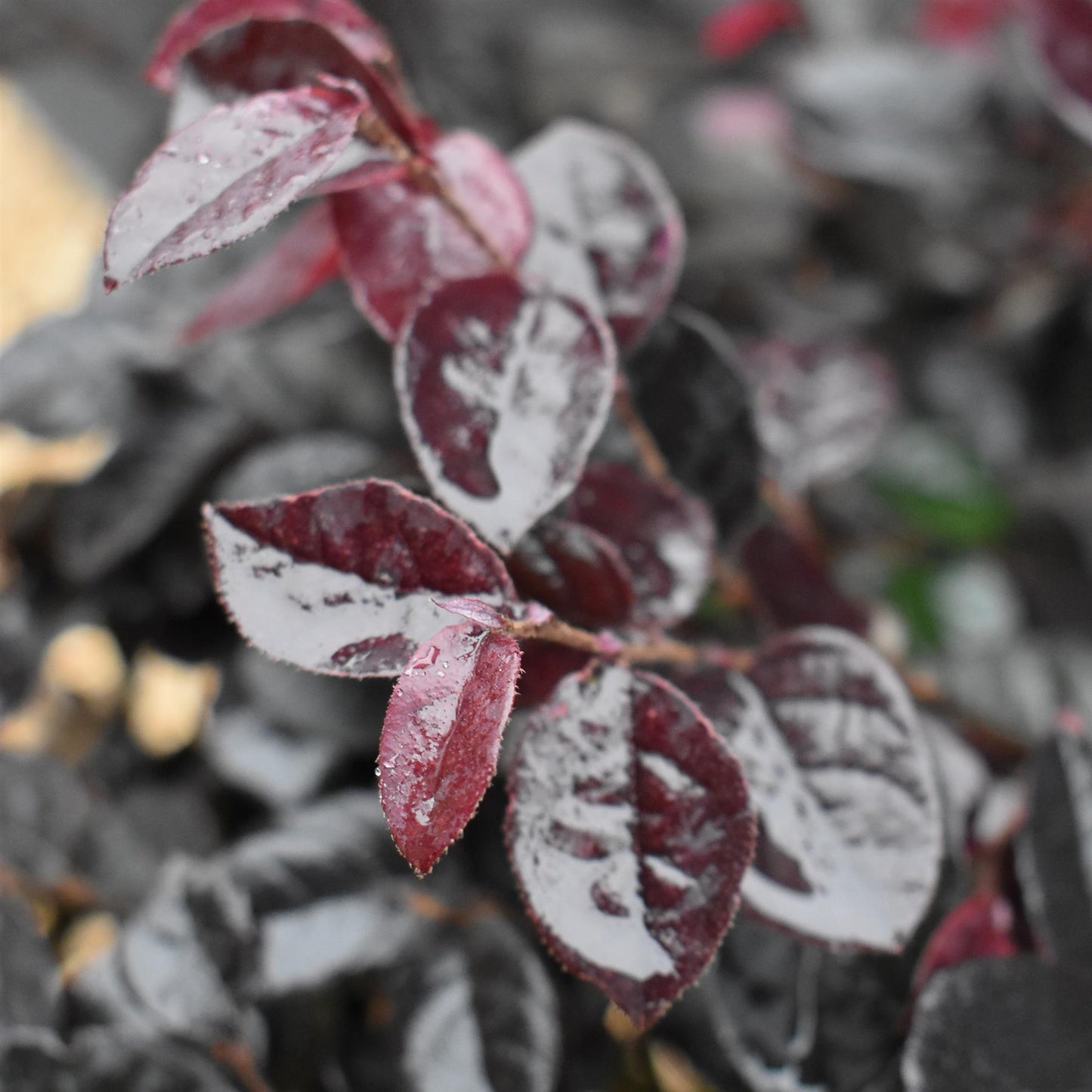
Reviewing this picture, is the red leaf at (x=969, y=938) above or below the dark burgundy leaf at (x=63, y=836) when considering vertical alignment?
below

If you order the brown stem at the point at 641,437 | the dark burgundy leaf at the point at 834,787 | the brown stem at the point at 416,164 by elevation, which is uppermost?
the brown stem at the point at 416,164

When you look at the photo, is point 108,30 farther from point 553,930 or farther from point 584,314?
point 553,930

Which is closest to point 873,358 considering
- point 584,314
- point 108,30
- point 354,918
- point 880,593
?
point 880,593

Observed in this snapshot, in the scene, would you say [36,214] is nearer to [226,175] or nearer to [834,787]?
[226,175]

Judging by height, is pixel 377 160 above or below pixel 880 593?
above

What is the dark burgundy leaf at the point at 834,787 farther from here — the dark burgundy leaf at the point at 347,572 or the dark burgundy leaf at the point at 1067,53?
the dark burgundy leaf at the point at 1067,53

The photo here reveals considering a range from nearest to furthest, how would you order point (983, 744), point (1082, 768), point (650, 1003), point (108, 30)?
point (650, 1003), point (1082, 768), point (983, 744), point (108, 30)

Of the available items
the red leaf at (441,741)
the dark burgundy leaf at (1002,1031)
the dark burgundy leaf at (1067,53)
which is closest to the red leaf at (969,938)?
the dark burgundy leaf at (1002,1031)

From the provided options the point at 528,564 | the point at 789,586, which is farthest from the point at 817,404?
the point at 528,564
